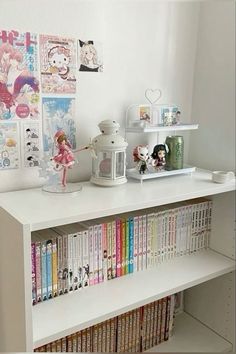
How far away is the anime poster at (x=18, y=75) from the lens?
111cm

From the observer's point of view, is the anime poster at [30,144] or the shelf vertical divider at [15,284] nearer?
the shelf vertical divider at [15,284]

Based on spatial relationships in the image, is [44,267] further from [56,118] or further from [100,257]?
[56,118]

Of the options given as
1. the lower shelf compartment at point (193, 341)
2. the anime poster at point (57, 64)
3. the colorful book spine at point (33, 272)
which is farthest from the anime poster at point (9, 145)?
the lower shelf compartment at point (193, 341)

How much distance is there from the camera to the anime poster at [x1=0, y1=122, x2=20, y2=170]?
45.2 inches

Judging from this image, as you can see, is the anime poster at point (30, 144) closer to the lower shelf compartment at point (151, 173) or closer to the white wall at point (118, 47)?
the white wall at point (118, 47)

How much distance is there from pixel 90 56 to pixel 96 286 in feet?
2.46

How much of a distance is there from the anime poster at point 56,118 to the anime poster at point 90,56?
12 centimetres

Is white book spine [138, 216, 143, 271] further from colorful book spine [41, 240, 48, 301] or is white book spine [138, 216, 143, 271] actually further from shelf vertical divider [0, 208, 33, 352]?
shelf vertical divider [0, 208, 33, 352]

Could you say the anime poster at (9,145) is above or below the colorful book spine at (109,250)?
above

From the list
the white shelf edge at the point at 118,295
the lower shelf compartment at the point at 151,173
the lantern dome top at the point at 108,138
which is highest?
the lantern dome top at the point at 108,138

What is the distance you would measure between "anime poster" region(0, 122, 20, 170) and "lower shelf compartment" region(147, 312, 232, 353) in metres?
0.90

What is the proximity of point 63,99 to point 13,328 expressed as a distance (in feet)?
2.29

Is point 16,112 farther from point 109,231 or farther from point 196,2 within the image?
point 196,2

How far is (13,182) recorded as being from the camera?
3.92ft
